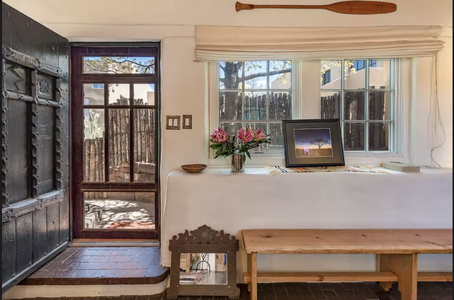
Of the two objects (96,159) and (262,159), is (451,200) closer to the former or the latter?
(262,159)

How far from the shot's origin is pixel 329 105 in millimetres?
2396

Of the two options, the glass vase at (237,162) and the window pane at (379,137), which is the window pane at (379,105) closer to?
the window pane at (379,137)

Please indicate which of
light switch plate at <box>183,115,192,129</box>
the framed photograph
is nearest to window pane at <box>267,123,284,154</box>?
the framed photograph

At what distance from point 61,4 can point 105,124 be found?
1000mm

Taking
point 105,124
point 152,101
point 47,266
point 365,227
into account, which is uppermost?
point 152,101

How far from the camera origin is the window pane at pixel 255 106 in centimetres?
240

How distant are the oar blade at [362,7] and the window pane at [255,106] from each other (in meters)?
0.89

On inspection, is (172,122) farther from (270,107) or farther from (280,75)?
(280,75)

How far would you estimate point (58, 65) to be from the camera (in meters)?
2.17

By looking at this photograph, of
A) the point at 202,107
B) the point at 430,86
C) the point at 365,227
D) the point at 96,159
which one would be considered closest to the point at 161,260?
the point at 96,159

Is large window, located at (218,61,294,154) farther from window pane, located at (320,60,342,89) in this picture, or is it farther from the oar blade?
the oar blade

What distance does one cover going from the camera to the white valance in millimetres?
2170

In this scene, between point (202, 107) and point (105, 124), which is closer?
point (202, 107)

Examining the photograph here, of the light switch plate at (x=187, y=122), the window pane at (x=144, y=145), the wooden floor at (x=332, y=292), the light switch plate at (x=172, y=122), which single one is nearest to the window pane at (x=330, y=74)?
the light switch plate at (x=187, y=122)
